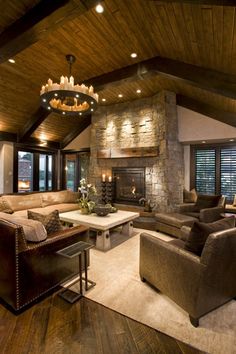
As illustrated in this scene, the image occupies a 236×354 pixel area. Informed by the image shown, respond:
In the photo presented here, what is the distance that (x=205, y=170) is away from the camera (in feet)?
20.2

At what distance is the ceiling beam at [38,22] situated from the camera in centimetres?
239

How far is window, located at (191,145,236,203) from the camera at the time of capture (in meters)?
5.78

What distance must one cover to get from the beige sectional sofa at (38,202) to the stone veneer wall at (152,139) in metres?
1.33

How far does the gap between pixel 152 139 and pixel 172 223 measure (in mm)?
2612

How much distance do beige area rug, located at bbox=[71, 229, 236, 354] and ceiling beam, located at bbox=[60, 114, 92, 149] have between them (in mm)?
6160

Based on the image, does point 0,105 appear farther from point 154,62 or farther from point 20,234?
point 20,234

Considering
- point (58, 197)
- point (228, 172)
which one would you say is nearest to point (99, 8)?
point (58, 197)

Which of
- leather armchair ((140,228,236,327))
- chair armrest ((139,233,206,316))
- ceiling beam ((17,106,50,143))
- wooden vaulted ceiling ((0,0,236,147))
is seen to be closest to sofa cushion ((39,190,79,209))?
ceiling beam ((17,106,50,143))

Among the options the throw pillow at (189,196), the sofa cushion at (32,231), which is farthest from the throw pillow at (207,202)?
the sofa cushion at (32,231)

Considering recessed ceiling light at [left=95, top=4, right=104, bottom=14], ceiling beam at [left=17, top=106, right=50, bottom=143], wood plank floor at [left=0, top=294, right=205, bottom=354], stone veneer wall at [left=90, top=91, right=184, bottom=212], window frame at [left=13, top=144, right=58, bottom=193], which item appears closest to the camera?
wood plank floor at [left=0, top=294, right=205, bottom=354]

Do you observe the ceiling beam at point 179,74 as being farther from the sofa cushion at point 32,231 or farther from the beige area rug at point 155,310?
the sofa cushion at point 32,231

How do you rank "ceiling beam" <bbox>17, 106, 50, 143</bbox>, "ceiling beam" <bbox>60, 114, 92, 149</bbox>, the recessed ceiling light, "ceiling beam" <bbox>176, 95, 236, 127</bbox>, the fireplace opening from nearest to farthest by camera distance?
the recessed ceiling light
"ceiling beam" <bbox>176, 95, 236, 127</bbox>
the fireplace opening
"ceiling beam" <bbox>17, 106, 50, 143</bbox>
"ceiling beam" <bbox>60, 114, 92, 149</bbox>

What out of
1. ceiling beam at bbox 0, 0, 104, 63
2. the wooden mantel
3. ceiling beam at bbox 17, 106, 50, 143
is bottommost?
the wooden mantel

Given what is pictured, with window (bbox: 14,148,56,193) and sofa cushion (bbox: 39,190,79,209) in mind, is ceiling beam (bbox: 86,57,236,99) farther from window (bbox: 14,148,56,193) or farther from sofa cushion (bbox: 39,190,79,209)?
window (bbox: 14,148,56,193)
